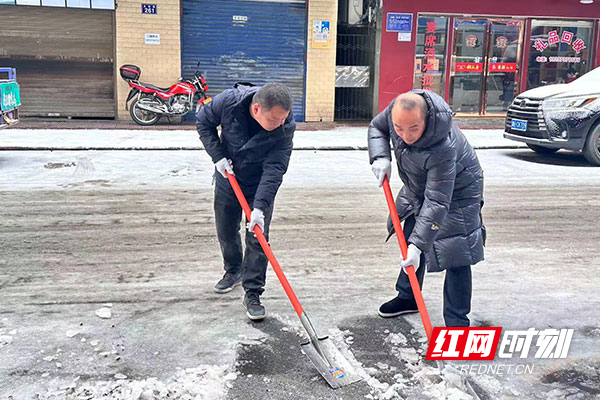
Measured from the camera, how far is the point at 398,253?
596 centimetres

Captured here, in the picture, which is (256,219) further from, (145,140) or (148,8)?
(148,8)

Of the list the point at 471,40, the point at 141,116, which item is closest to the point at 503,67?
the point at 471,40

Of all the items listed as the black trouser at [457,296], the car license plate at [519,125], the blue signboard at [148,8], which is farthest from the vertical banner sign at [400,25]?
the black trouser at [457,296]

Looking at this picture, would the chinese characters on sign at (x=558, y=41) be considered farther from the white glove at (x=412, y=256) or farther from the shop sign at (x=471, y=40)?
the white glove at (x=412, y=256)

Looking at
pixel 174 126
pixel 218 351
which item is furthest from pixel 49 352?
pixel 174 126

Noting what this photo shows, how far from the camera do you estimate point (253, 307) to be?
Result: 4379 millimetres

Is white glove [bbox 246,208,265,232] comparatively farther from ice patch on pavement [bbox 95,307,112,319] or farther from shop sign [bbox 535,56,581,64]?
shop sign [bbox 535,56,581,64]

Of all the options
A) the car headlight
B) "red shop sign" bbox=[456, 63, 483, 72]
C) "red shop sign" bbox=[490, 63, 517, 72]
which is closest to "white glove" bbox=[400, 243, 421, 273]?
the car headlight

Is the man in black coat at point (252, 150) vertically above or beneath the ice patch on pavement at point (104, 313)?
above

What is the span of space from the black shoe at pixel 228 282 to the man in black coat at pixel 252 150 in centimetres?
37

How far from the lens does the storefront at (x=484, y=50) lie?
650 inches

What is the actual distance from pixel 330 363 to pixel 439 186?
1.18 meters

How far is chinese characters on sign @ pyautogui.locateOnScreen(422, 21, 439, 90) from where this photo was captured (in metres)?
16.6

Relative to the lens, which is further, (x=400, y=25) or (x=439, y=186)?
(x=400, y=25)
